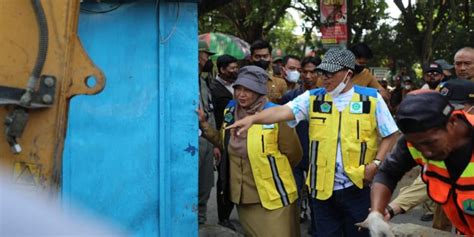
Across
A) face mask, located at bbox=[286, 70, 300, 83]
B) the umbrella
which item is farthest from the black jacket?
the umbrella

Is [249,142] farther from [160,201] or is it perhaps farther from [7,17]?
[7,17]

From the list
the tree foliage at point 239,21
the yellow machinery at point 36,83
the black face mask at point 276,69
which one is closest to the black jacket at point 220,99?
the black face mask at point 276,69

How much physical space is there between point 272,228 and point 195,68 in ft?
4.34

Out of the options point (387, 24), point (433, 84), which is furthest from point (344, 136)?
point (387, 24)

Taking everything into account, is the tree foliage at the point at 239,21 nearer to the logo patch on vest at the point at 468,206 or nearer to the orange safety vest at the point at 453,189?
the orange safety vest at the point at 453,189

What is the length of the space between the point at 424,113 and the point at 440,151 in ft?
0.60

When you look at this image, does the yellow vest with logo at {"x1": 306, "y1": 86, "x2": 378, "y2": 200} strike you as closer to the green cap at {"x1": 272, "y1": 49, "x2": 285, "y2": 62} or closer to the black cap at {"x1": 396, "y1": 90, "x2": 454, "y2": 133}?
the black cap at {"x1": 396, "y1": 90, "x2": 454, "y2": 133}

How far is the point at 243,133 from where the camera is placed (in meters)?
4.61

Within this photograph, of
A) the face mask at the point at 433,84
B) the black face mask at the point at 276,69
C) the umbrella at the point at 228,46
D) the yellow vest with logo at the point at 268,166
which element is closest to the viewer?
the yellow vest with logo at the point at 268,166

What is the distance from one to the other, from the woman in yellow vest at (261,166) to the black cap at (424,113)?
202 centimetres

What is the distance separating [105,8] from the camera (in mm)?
4633

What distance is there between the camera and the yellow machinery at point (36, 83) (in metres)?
2.20

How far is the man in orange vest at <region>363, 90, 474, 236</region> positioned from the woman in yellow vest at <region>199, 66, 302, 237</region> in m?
1.61

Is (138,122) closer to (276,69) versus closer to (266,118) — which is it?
(266,118)
